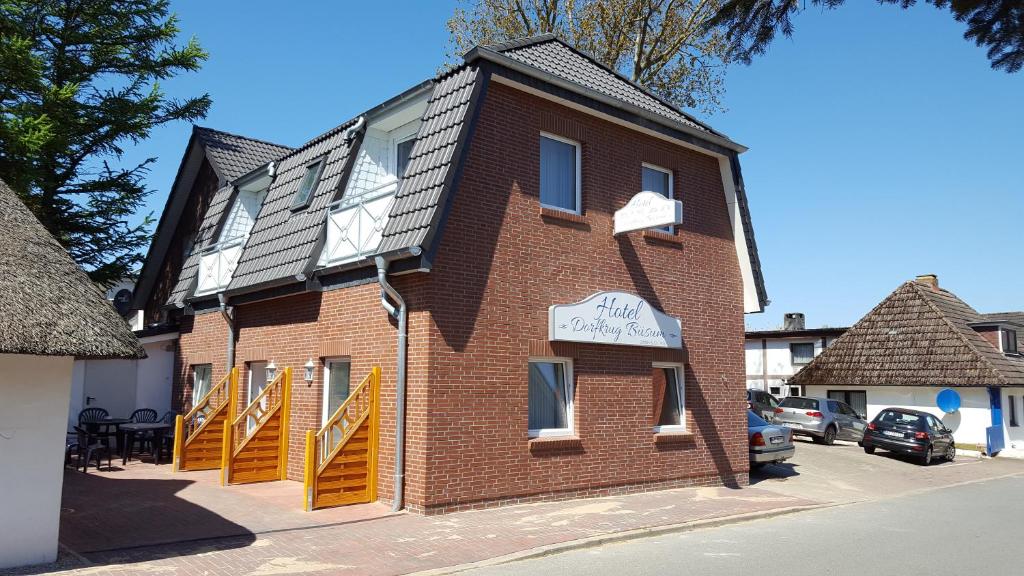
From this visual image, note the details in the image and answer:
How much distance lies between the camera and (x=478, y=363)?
10.9 metres

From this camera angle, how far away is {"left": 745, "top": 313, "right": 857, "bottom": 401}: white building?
40906mm

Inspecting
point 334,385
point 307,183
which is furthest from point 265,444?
point 307,183

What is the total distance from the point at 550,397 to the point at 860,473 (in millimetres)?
10479

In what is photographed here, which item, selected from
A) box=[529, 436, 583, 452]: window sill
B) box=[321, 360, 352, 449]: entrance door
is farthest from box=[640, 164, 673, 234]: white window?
box=[321, 360, 352, 449]: entrance door

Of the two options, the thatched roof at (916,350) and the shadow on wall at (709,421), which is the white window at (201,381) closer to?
the shadow on wall at (709,421)

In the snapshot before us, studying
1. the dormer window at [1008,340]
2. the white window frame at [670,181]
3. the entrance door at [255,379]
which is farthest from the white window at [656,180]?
the dormer window at [1008,340]

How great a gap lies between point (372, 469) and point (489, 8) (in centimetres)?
1838

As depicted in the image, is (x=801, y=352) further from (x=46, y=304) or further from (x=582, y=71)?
(x=46, y=304)

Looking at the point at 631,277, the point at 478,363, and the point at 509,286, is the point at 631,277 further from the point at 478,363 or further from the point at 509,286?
the point at 478,363

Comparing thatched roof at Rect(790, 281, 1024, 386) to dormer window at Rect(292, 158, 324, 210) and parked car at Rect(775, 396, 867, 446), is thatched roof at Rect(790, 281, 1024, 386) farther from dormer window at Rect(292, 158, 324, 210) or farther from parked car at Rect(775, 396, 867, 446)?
dormer window at Rect(292, 158, 324, 210)

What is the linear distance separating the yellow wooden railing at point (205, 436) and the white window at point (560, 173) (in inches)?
274

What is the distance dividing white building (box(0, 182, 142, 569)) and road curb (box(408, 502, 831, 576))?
369 centimetres

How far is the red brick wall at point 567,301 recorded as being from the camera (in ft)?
35.3

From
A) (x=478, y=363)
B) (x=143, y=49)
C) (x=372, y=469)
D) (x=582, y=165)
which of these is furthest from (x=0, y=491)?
→ (x=143, y=49)
